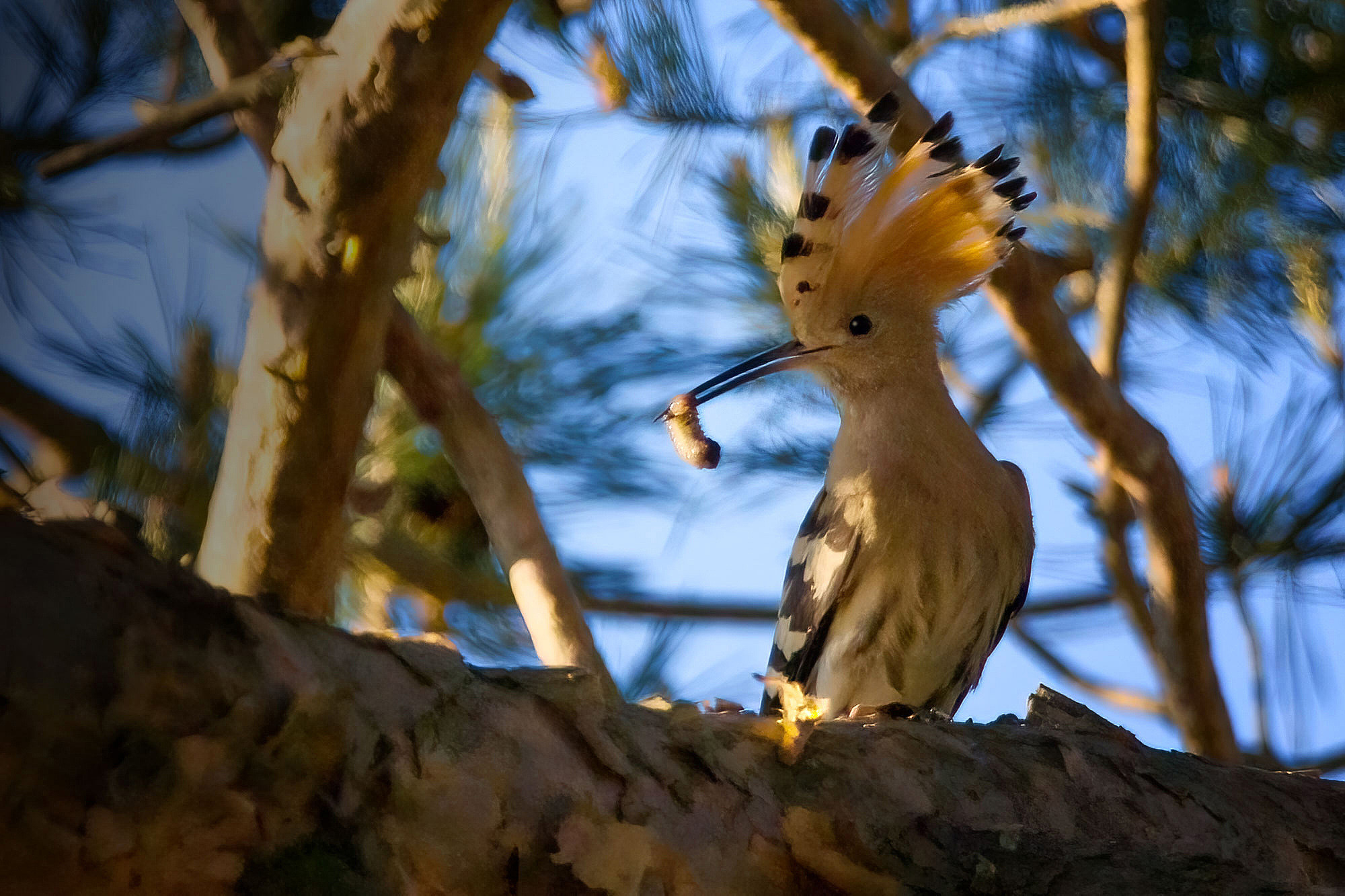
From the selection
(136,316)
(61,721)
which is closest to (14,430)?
(136,316)

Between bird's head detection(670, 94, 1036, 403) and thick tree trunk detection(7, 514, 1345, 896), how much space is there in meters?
0.86

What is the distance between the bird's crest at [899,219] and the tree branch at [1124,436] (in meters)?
0.07

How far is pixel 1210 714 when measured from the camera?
199 centimetres

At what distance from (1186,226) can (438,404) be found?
1.72m

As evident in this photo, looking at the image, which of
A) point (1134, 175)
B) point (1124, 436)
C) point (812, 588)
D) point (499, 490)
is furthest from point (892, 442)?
point (1134, 175)

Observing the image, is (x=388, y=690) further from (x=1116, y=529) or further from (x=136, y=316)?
(x=1116, y=529)

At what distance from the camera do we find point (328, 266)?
3.97 ft

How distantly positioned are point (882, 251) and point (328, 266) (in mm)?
910

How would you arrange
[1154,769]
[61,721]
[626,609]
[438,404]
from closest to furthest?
1. [61,721]
2. [1154,769]
3. [438,404]
4. [626,609]

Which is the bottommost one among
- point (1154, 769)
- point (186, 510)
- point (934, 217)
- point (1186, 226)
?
point (1154, 769)

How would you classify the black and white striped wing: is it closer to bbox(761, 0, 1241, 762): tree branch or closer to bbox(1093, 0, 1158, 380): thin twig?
bbox(761, 0, 1241, 762): tree branch

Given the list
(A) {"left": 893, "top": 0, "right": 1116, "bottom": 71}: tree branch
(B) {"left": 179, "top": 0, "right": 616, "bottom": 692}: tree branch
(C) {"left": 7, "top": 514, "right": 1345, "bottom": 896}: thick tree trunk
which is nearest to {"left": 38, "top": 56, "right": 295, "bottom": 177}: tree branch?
A: (B) {"left": 179, "top": 0, "right": 616, "bottom": 692}: tree branch

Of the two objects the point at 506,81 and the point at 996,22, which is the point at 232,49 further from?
Result: the point at 996,22

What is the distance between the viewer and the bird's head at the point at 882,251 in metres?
1.76
